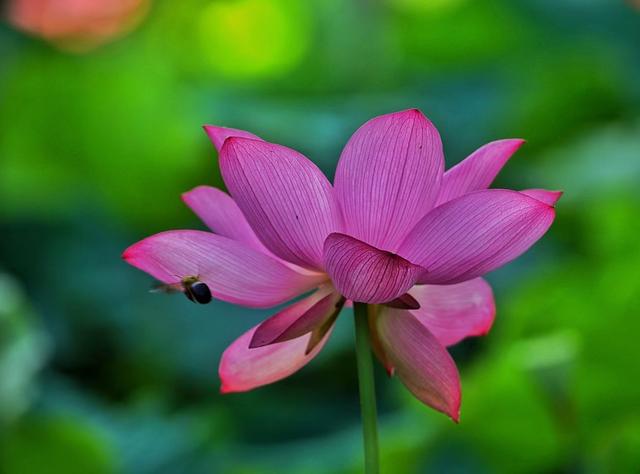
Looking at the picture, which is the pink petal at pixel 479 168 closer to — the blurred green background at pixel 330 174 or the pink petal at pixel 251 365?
the pink petal at pixel 251 365

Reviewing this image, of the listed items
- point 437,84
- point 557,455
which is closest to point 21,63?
point 437,84

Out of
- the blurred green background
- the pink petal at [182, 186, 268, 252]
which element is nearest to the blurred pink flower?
the blurred green background

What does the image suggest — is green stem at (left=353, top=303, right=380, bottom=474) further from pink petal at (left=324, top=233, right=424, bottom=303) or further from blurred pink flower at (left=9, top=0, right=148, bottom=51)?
blurred pink flower at (left=9, top=0, right=148, bottom=51)

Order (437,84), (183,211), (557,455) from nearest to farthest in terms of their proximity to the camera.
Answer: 1. (557,455)
2. (183,211)
3. (437,84)

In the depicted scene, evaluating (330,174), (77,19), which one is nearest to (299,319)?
(330,174)

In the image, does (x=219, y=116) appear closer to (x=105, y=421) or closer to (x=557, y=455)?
(x=105, y=421)
